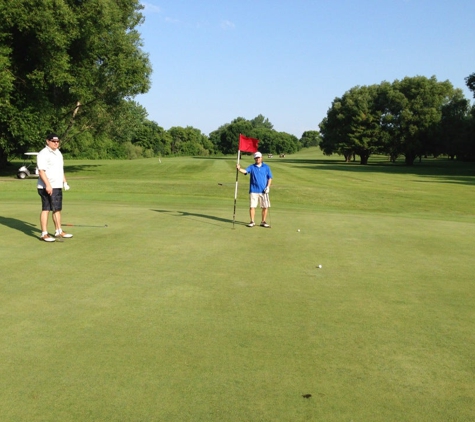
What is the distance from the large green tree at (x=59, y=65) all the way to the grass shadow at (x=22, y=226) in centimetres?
1890

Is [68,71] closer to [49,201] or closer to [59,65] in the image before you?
[59,65]

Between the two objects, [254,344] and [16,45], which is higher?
[16,45]

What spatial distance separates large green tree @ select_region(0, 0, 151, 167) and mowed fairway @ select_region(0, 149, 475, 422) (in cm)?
2295

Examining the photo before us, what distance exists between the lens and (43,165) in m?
9.82

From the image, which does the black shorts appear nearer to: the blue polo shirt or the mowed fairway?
the mowed fairway

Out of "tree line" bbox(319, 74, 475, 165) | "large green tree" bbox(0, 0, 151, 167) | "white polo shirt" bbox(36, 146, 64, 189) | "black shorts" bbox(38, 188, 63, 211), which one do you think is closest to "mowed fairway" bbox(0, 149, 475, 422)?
"black shorts" bbox(38, 188, 63, 211)

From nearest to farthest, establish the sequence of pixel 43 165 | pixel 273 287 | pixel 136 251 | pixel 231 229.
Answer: pixel 273 287 < pixel 136 251 < pixel 43 165 < pixel 231 229

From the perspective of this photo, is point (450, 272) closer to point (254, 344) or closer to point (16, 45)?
point (254, 344)

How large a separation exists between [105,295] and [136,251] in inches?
106

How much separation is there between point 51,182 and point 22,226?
2018 millimetres

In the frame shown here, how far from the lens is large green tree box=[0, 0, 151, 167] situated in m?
29.1

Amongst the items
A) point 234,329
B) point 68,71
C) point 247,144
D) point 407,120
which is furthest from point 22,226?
point 407,120

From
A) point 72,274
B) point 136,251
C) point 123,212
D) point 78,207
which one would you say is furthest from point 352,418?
point 78,207

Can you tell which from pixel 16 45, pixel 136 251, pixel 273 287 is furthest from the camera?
pixel 16 45
